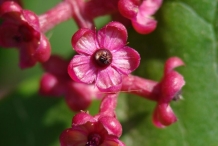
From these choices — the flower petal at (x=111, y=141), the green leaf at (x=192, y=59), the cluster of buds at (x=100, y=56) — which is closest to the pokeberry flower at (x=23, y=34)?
the cluster of buds at (x=100, y=56)

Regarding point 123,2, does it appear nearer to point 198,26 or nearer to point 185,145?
point 198,26

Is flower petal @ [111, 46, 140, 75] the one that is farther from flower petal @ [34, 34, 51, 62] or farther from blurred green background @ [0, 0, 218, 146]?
blurred green background @ [0, 0, 218, 146]

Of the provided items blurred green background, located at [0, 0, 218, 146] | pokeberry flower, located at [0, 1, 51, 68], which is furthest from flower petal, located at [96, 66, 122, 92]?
blurred green background, located at [0, 0, 218, 146]

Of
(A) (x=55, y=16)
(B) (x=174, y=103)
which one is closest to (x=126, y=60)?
(A) (x=55, y=16)

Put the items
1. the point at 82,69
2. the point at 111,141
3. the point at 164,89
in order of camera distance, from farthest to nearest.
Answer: the point at 164,89, the point at 82,69, the point at 111,141

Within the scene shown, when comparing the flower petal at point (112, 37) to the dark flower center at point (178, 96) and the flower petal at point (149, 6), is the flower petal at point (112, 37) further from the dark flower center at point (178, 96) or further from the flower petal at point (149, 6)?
the dark flower center at point (178, 96)

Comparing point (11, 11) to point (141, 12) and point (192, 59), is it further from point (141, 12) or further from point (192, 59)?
point (192, 59)
